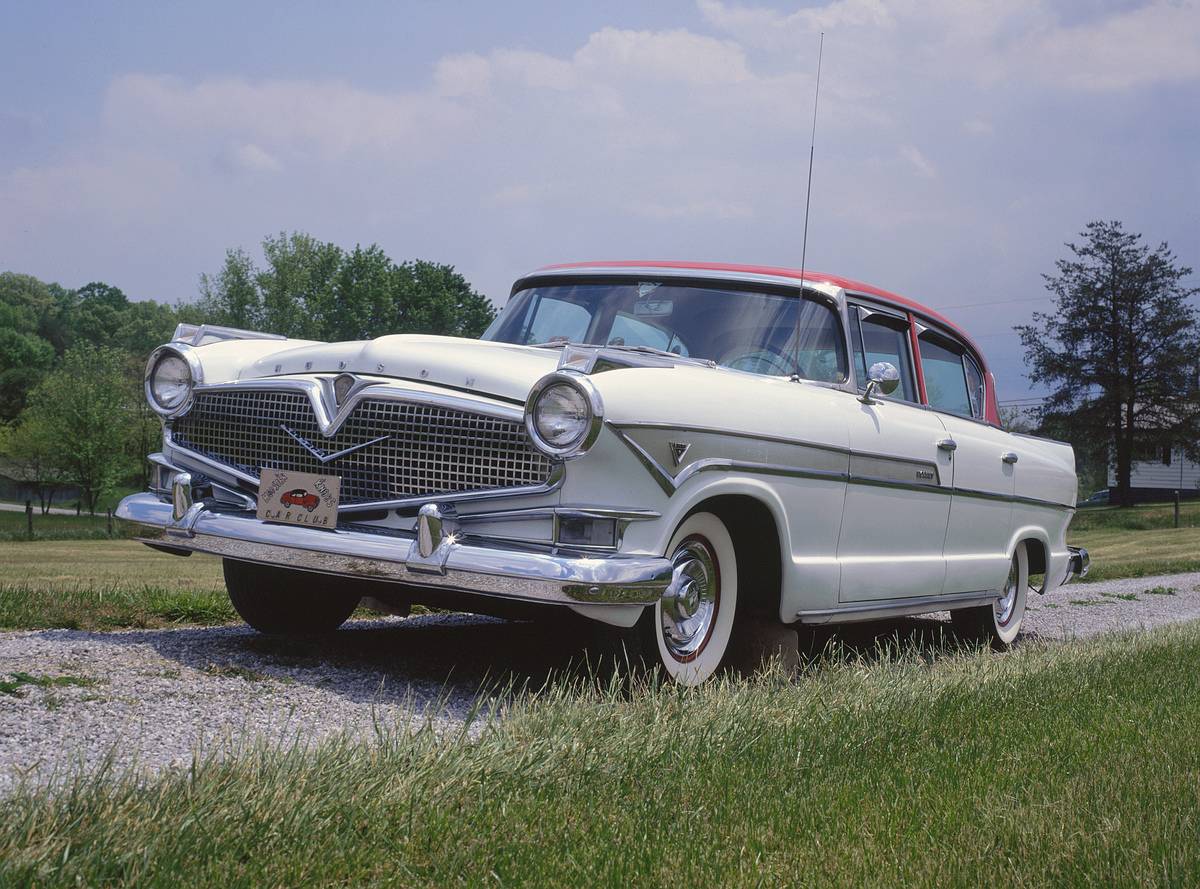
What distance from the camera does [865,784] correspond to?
10.3 feet

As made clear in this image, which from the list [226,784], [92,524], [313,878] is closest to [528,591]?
[226,784]

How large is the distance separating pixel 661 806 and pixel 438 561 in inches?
63.4

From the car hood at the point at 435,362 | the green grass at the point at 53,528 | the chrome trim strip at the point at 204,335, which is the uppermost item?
the chrome trim strip at the point at 204,335

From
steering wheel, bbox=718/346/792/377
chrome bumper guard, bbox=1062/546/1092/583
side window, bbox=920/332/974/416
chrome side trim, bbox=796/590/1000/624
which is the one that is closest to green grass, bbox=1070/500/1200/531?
chrome bumper guard, bbox=1062/546/1092/583

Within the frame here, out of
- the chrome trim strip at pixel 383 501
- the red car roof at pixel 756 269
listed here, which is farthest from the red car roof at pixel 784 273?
the chrome trim strip at pixel 383 501

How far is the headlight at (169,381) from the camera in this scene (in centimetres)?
515

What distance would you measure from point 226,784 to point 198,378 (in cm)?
284

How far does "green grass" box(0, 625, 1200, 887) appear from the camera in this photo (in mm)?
2305

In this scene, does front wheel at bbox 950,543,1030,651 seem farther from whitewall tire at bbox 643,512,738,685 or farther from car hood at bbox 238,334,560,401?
car hood at bbox 238,334,560,401

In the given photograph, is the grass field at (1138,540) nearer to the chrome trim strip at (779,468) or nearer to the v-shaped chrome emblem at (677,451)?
the chrome trim strip at (779,468)

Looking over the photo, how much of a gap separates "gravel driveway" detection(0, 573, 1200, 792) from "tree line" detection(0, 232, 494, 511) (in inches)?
1783

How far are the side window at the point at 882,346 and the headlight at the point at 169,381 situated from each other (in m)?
3.00

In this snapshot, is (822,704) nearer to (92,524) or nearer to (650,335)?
(650,335)

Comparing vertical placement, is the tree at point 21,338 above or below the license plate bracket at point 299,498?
above
